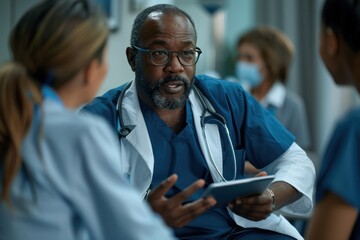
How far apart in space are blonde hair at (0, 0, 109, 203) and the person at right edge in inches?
18.8

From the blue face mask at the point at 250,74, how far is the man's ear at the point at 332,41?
8.43 feet

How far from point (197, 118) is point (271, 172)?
0.30 metres

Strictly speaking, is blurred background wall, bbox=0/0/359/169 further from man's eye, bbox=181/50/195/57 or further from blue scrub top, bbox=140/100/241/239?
blue scrub top, bbox=140/100/241/239

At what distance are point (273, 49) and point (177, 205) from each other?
248cm

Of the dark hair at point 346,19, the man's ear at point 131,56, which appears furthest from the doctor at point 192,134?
the dark hair at point 346,19

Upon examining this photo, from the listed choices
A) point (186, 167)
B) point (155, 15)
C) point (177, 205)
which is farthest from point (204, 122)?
point (177, 205)

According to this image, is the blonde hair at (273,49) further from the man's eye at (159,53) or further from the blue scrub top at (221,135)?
the man's eye at (159,53)

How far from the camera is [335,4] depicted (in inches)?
51.9

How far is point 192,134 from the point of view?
200 centimetres

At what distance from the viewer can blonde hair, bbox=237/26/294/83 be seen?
3885 millimetres

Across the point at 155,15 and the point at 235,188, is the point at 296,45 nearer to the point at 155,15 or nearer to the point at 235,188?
the point at 155,15

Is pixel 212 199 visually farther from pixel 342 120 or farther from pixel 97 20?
pixel 97 20

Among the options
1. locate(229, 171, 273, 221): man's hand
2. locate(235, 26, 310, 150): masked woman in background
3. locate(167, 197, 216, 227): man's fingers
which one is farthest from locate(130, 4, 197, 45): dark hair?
locate(235, 26, 310, 150): masked woman in background

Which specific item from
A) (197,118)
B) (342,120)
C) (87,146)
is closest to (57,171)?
(87,146)
